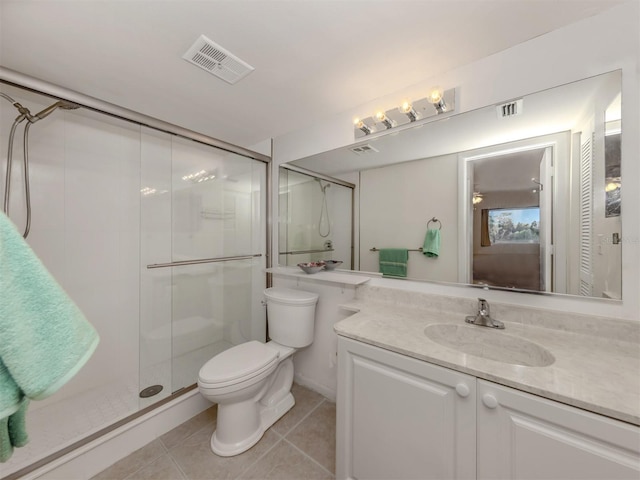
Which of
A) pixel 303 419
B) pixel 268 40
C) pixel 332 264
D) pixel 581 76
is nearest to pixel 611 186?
pixel 581 76

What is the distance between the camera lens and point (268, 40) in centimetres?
112

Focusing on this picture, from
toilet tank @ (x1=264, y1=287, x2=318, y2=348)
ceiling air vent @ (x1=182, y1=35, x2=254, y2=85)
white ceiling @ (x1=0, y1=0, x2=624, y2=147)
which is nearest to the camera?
white ceiling @ (x1=0, y1=0, x2=624, y2=147)

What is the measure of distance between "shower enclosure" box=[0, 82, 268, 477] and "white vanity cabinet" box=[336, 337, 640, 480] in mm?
1382

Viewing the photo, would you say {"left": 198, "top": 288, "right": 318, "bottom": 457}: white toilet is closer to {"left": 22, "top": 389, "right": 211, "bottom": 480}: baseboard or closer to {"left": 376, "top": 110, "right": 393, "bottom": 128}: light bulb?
{"left": 22, "top": 389, "right": 211, "bottom": 480}: baseboard

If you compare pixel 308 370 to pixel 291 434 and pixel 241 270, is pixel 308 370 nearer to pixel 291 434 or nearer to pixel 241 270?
pixel 291 434

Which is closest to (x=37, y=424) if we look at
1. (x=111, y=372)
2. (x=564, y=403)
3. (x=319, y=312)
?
(x=111, y=372)

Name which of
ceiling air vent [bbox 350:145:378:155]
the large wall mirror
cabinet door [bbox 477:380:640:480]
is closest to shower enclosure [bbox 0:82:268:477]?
ceiling air vent [bbox 350:145:378:155]

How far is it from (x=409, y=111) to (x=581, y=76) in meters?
0.70

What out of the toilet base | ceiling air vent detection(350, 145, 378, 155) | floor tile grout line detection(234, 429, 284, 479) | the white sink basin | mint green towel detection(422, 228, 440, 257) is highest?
ceiling air vent detection(350, 145, 378, 155)

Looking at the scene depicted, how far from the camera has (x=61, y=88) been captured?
1.23 m

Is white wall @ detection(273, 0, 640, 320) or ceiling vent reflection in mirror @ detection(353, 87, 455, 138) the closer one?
white wall @ detection(273, 0, 640, 320)

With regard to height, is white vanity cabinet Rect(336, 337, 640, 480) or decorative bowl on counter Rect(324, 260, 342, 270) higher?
decorative bowl on counter Rect(324, 260, 342, 270)

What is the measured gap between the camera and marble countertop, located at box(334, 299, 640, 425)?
69 centimetres

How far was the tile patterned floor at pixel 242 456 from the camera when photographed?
1.28 metres
